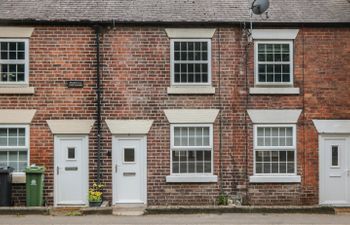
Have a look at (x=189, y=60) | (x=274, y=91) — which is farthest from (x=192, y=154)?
(x=274, y=91)

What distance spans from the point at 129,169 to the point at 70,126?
214 centimetres

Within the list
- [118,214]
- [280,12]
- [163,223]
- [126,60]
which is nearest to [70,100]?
[126,60]

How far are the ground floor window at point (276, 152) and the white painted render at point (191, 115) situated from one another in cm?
142

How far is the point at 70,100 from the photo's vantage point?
1661 cm

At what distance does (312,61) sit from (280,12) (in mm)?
1844

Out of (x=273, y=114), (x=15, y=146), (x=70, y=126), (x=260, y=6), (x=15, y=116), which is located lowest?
(x=15, y=146)

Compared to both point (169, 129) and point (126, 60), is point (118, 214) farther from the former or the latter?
point (126, 60)

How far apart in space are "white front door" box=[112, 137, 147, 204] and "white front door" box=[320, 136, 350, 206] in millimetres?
5310

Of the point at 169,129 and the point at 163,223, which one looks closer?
the point at 163,223

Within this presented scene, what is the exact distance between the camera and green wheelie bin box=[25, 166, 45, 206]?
15797 millimetres

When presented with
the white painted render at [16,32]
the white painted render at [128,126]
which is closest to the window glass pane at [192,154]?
the white painted render at [128,126]

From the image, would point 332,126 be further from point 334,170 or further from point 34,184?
point 34,184

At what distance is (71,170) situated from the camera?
54.3 feet

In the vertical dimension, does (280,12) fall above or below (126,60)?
above
